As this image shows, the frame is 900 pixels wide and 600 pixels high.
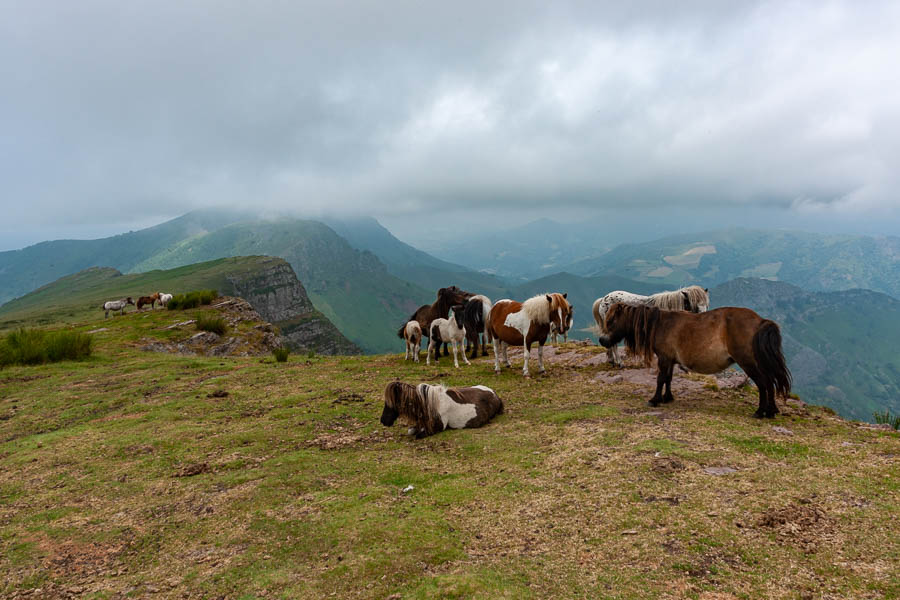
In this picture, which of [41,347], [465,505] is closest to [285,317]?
[41,347]

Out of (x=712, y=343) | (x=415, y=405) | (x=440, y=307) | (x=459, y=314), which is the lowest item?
(x=415, y=405)

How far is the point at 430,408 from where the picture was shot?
8820 millimetres

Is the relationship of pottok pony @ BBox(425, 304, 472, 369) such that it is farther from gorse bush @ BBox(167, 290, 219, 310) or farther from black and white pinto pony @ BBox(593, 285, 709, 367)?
gorse bush @ BBox(167, 290, 219, 310)

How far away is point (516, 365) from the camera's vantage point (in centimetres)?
1523

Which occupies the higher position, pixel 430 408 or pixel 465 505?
pixel 430 408

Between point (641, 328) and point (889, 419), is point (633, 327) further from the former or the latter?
point (889, 419)

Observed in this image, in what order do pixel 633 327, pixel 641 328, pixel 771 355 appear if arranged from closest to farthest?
pixel 771 355 → pixel 641 328 → pixel 633 327

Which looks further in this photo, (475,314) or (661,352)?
(475,314)

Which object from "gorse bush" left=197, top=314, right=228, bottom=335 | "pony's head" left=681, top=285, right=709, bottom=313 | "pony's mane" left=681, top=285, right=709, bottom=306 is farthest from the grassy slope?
"gorse bush" left=197, top=314, right=228, bottom=335

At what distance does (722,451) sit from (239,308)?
39.8m

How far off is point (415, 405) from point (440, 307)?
31.3ft

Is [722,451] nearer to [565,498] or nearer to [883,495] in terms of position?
[883,495]

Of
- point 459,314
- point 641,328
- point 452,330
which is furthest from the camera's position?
point 452,330

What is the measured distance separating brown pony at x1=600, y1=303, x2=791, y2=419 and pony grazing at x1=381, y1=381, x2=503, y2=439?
13.8 feet
